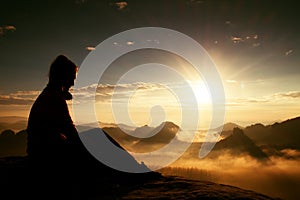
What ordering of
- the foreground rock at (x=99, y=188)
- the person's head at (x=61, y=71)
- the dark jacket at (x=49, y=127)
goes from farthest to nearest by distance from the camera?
the person's head at (x=61, y=71) < the dark jacket at (x=49, y=127) < the foreground rock at (x=99, y=188)

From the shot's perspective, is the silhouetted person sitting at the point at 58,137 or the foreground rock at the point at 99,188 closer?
the foreground rock at the point at 99,188

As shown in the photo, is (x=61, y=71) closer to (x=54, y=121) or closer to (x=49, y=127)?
(x=54, y=121)

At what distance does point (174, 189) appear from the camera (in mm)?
9164

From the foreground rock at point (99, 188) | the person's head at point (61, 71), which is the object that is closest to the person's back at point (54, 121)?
the person's head at point (61, 71)

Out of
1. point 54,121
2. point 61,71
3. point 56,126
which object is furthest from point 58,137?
point 61,71

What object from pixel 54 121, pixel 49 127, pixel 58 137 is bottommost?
pixel 58 137

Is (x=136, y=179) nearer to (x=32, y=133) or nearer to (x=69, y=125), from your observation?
(x=69, y=125)

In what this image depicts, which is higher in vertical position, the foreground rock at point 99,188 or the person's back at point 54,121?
the person's back at point 54,121

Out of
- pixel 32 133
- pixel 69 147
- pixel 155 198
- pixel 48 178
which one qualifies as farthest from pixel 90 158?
pixel 155 198

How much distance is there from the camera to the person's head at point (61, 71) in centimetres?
875

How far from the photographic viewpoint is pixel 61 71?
877cm

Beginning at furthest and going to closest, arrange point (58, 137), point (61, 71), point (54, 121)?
point (61, 71)
point (54, 121)
point (58, 137)

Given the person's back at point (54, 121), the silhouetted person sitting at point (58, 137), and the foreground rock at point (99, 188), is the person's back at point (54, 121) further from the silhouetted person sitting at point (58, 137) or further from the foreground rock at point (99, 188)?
the foreground rock at point (99, 188)

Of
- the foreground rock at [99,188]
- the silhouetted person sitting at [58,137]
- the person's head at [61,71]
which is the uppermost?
the person's head at [61,71]
